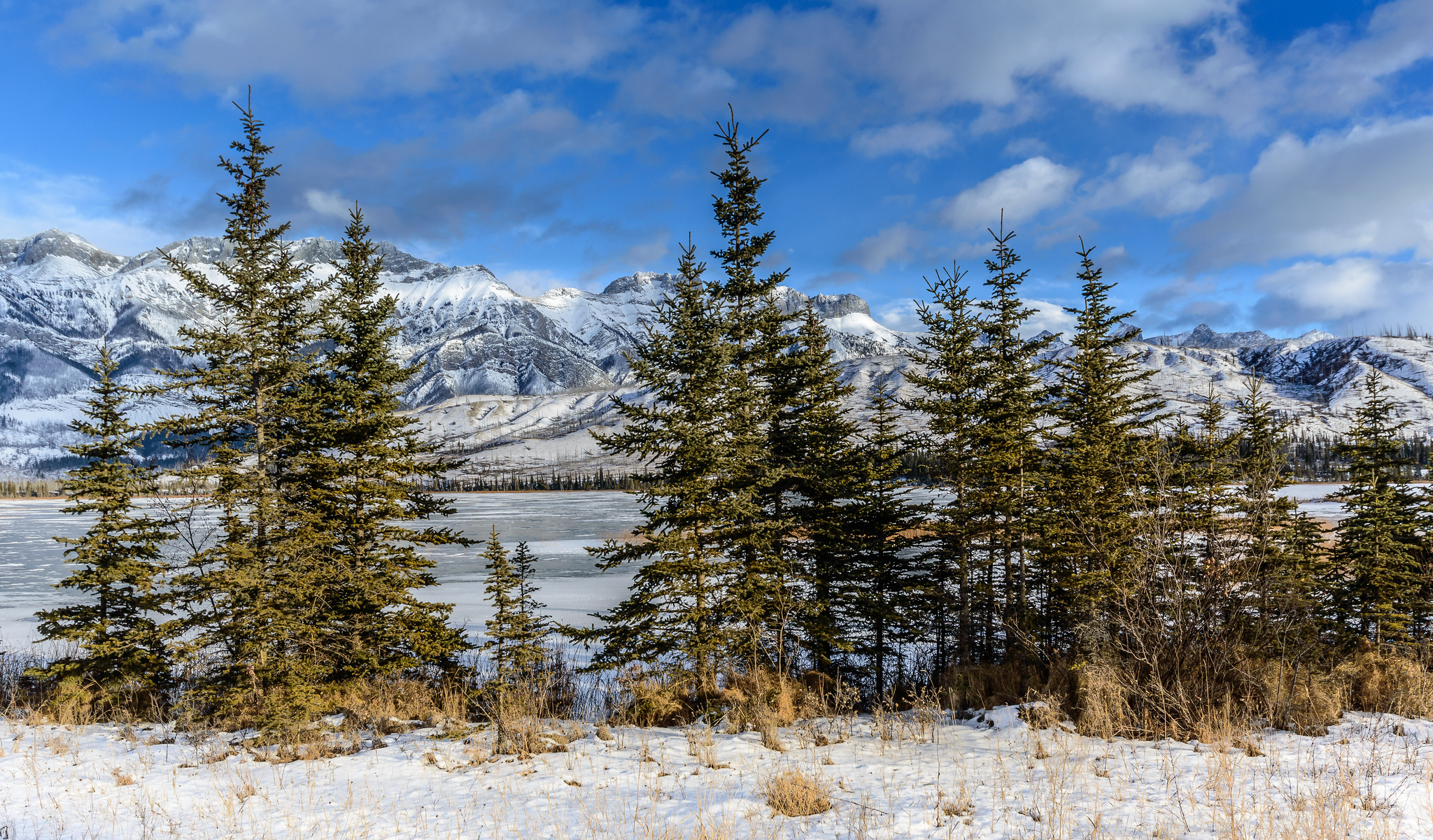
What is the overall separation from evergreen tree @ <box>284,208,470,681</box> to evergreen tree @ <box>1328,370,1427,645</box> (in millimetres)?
24124

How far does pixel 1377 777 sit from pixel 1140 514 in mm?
4944

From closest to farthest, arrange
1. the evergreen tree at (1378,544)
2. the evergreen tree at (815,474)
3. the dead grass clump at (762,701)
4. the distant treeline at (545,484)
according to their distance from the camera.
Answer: the dead grass clump at (762,701) < the evergreen tree at (815,474) < the evergreen tree at (1378,544) < the distant treeline at (545,484)

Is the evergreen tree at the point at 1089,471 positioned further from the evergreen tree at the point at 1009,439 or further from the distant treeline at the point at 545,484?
the distant treeline at the point at 545,484

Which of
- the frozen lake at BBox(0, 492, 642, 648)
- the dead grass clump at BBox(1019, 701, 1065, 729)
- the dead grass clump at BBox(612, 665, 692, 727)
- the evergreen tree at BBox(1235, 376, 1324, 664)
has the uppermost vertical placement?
the evergreen tree at BBox(1235, 376, 1324, 664)

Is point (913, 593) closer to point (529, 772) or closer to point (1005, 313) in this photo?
point (1005, 313)

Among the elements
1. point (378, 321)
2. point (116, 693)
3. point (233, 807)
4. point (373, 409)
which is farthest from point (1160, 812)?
point (116, 693)

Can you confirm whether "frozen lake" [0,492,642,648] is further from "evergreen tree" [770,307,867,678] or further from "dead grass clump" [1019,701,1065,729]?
"dead grass clump" [1019,701,1065,729]

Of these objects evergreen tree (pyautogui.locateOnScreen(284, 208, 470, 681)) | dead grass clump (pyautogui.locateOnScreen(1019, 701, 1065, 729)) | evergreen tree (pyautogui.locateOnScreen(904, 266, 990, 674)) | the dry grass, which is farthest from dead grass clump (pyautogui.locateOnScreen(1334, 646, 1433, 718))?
evergreen tree (pyautogui.locateOnScreen(284, 208, 470, 681))

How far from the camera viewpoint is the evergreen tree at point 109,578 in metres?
14.4

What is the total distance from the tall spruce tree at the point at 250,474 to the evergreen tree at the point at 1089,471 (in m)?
15.5

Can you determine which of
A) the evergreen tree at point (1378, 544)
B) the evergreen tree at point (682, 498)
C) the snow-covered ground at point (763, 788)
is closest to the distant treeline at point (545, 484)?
the evergreen tree at point (1378, 544)

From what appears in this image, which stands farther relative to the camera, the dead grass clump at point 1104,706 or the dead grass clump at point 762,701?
the dead grass clump at point 762,701

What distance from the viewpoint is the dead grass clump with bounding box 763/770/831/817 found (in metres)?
5.81

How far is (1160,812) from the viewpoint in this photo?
17.4ft
